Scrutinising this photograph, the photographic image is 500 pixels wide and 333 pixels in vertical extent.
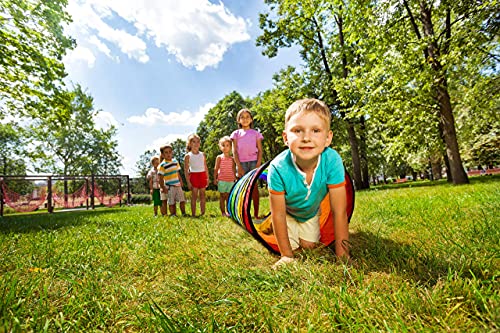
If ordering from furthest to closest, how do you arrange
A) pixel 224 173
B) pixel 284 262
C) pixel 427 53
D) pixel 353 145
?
1. pixel 353 145
2. pixel 427 53
3. pixel 224 173
4. pixel 284 262

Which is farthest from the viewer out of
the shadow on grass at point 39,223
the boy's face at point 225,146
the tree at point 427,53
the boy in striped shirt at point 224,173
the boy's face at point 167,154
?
the tree at point 427,53

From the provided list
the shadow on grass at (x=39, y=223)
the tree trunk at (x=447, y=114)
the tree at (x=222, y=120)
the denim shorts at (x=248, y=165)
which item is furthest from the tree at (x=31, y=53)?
the tree at (x=222, y=120)

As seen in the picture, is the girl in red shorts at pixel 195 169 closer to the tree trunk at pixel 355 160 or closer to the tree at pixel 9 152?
the tree trunk at pixel 355 160

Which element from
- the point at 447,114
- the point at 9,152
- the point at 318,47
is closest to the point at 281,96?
the point at 318,47

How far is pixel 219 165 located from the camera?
6.56 m

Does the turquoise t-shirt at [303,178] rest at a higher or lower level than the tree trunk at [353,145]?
lower

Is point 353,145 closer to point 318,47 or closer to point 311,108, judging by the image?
point 318,47

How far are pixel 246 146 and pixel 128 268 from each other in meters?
3.52

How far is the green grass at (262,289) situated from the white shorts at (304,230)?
30 centimetres

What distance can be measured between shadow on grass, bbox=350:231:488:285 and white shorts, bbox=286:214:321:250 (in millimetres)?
381

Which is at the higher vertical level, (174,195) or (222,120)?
(222,120)

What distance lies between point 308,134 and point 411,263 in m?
1.08

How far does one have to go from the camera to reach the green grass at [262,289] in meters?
1.17

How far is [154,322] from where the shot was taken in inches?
49.4
